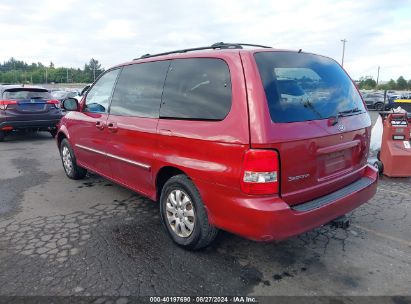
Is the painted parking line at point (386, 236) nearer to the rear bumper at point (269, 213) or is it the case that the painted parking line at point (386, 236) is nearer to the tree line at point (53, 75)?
the rear bumper at point (269, 213)

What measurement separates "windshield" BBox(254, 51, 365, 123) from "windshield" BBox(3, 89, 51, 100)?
894 centimetres

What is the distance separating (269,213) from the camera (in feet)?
8.41

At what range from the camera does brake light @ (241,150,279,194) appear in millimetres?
2570

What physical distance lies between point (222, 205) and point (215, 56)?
128 cm

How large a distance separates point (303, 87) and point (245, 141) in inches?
32.1

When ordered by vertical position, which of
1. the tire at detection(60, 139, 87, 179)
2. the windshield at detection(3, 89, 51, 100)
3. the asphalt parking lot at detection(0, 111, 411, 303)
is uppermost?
the windshield at detection(3, 89, 51, 100)

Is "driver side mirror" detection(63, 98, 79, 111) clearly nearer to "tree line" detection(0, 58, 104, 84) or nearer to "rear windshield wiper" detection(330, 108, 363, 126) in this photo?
"rear windshield wiper" detection(330, 108, 363, 126)

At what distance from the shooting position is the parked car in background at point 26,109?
31.4ft

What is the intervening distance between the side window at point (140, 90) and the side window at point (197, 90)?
14 cm

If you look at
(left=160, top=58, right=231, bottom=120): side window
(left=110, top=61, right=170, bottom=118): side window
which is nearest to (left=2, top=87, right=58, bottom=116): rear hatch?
(left=110, top=61, right=170, bottom=118): side window

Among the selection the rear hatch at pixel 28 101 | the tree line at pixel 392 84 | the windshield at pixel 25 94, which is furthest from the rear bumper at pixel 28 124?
the tree line at pixel 392 84

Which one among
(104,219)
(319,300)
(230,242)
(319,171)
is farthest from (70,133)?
(319,300)

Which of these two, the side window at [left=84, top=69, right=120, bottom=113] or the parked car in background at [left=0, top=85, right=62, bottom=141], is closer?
the side window at [left=84, top=69, right=120, bottom=113]

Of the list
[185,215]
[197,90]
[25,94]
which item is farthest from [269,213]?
[25,94]
